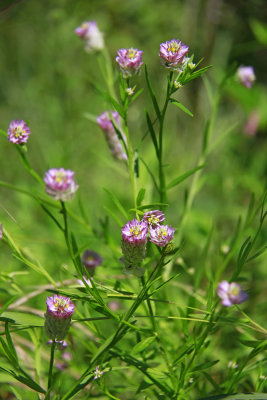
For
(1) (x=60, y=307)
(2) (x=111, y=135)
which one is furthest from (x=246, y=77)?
(1) (x=60, y=307)

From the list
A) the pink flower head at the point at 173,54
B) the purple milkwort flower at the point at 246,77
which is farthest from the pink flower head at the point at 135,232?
the purple milkwort flower at the point at 246,77

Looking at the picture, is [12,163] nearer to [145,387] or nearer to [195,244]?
[195,244]

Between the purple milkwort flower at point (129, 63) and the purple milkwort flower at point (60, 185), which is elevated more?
the purple milkwort flower at point (129, 63)

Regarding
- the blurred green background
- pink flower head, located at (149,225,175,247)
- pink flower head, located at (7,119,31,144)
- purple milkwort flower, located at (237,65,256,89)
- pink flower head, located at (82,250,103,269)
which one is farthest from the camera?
the blurred green background

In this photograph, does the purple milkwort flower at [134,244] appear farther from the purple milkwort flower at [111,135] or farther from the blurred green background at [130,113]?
the blurred green background at [130,113]

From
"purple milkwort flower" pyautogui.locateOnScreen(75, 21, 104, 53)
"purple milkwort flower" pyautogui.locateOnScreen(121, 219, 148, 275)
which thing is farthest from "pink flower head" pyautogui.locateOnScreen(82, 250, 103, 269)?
"purple milkwort flower" pyautogui.locateOnScreen(75, 21, 104, 53)

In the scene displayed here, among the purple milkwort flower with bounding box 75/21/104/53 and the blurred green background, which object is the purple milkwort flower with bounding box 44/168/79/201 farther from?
the blurred green background

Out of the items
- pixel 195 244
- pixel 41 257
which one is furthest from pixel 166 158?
pixel 41 257
